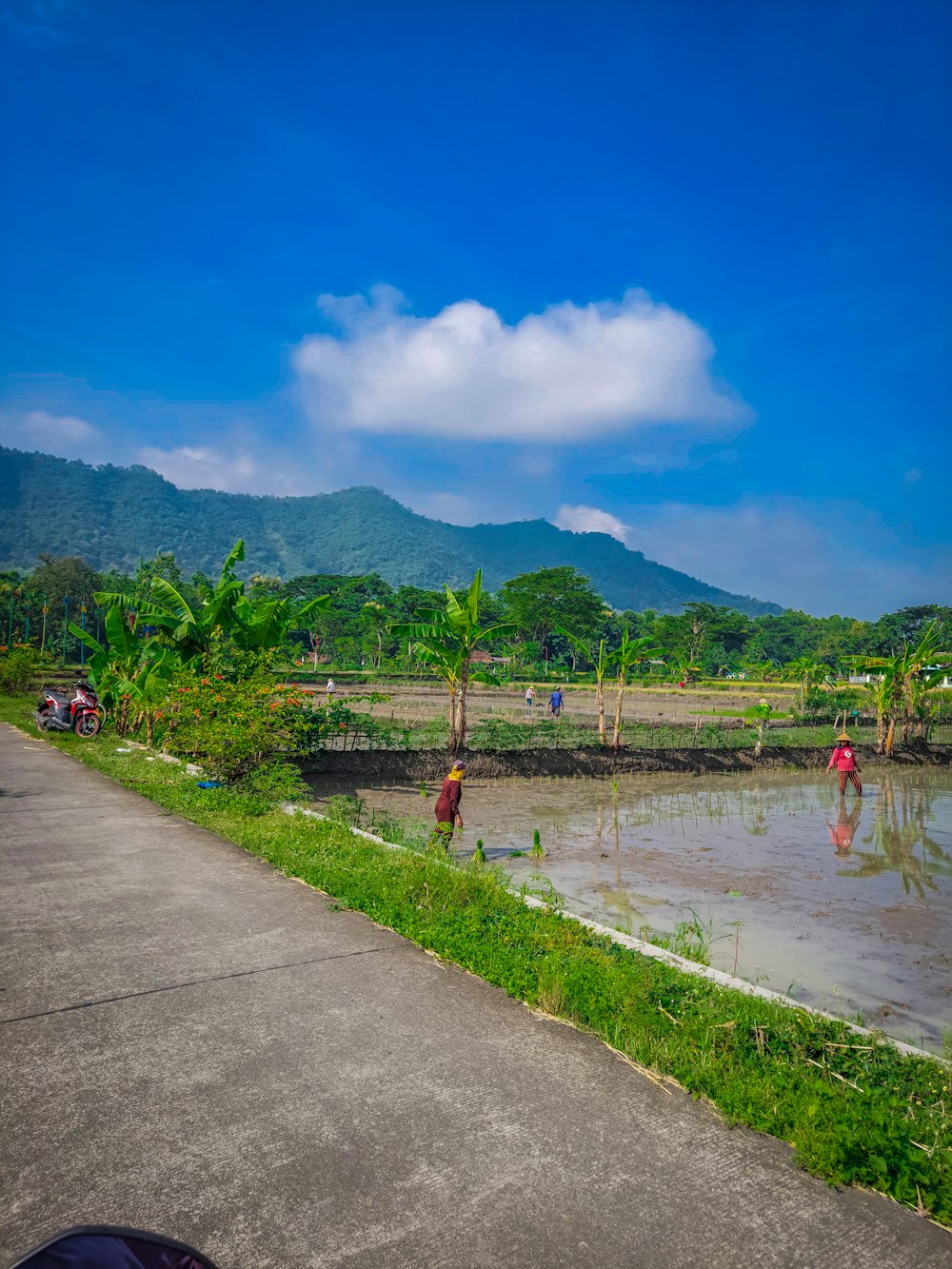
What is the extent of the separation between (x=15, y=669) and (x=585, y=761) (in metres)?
20.8

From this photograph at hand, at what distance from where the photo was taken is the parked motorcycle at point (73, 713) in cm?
1831

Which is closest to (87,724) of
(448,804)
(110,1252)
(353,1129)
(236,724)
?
(236,724)

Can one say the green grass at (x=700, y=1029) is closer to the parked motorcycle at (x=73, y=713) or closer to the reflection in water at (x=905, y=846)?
the reflection in water at (x=905, y=846)

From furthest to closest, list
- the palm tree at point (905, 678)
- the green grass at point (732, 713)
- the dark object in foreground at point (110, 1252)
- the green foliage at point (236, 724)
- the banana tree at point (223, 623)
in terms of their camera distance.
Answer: the green grass at point (732, 713), the palm tree at point (905, 678), the banana tree at point (223, 623), the green foliage at point (236, 724), the dark object in foreground at point (110, 1252)

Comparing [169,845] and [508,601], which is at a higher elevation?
[508,601]

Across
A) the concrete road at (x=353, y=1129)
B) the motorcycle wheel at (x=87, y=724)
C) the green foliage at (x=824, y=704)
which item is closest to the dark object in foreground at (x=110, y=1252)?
the concrete road at (x=353, y=1129)

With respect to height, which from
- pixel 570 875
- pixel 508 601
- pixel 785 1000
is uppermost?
pixel 508 601

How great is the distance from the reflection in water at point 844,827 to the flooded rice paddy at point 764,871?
5 centimetres

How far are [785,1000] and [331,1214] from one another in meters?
3.45

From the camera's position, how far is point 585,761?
2041 centimetres

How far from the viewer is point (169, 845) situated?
8.64m

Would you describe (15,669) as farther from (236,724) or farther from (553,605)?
(553,605)

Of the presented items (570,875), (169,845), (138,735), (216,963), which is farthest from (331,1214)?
(138,735)

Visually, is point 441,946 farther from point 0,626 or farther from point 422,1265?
point 0,626
